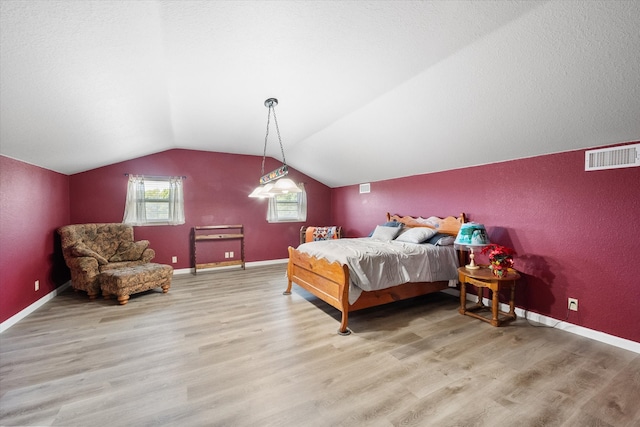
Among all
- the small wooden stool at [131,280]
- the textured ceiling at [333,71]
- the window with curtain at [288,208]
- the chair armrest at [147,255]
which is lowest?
the small wooden stool at [131,280]

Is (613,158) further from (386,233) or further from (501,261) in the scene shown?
(386,233)

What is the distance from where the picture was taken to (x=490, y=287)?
2.87 meters

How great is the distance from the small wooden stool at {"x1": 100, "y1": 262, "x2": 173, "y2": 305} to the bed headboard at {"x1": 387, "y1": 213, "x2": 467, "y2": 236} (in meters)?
4.07

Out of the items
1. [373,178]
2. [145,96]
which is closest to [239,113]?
[145,96]

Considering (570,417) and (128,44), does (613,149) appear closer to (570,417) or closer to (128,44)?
(570,417)

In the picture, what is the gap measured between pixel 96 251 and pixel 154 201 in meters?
1.31

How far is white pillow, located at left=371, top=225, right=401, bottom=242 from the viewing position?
4.44 m

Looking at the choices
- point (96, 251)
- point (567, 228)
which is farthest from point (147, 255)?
point (567, 228)

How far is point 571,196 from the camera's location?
9.16 ft

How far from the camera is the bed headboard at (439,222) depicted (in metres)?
3.90

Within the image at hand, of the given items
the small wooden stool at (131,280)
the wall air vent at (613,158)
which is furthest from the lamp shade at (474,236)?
the small wooden stool at (131,280)

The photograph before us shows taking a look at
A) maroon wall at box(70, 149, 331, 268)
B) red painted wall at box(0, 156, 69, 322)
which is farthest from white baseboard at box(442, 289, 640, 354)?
red painted wall at box(0, 156, 69, 322)

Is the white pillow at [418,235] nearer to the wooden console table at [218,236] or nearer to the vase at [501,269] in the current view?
the vase at [501,269]

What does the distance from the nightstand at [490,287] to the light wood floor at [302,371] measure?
0.47 ft
